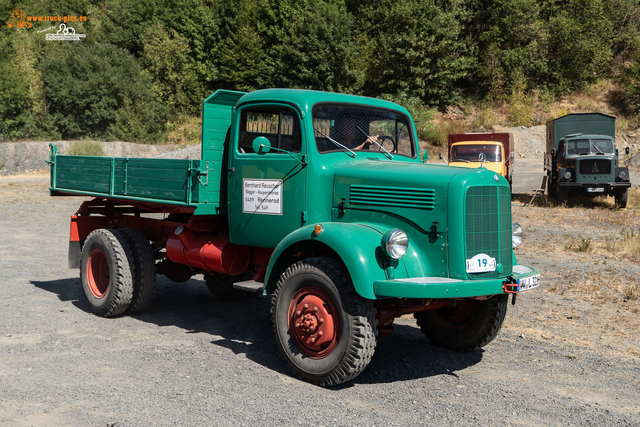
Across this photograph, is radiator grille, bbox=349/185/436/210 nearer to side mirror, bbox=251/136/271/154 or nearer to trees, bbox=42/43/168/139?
side mirror, bbox=251/136/271/154

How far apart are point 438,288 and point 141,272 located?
13.2 ft

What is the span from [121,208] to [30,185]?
23.3 metres

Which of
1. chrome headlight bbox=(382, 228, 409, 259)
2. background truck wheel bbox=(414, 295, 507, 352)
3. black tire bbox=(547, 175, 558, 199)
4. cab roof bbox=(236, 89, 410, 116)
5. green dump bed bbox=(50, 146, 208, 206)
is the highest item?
black tire bbox=(547, 175, 558, 199)

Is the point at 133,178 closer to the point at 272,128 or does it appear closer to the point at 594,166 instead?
the point at 272,128

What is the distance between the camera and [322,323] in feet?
16.2

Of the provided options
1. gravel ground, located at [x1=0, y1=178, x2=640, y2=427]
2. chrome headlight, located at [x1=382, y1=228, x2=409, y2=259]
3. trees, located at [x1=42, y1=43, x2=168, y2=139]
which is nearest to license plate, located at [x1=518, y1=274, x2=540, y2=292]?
gravel ground, located at [x1=0, y1=178, x2=640, y2=427]

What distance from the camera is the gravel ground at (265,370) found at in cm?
432

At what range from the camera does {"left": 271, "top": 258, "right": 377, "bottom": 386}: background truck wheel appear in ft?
15.5

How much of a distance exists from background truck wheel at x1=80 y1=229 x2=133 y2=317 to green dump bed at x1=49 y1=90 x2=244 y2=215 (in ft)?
1.86

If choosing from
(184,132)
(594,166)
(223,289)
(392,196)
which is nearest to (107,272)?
(223,289)

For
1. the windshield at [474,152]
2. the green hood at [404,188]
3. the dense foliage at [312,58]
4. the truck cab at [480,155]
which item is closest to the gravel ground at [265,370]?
the green hood at [404,188]

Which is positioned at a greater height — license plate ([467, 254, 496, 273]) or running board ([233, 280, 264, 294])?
license plate ([467, 254, 496, 273])

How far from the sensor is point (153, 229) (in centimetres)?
764

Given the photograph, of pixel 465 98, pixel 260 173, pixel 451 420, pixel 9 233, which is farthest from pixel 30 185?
pixel 465 98
